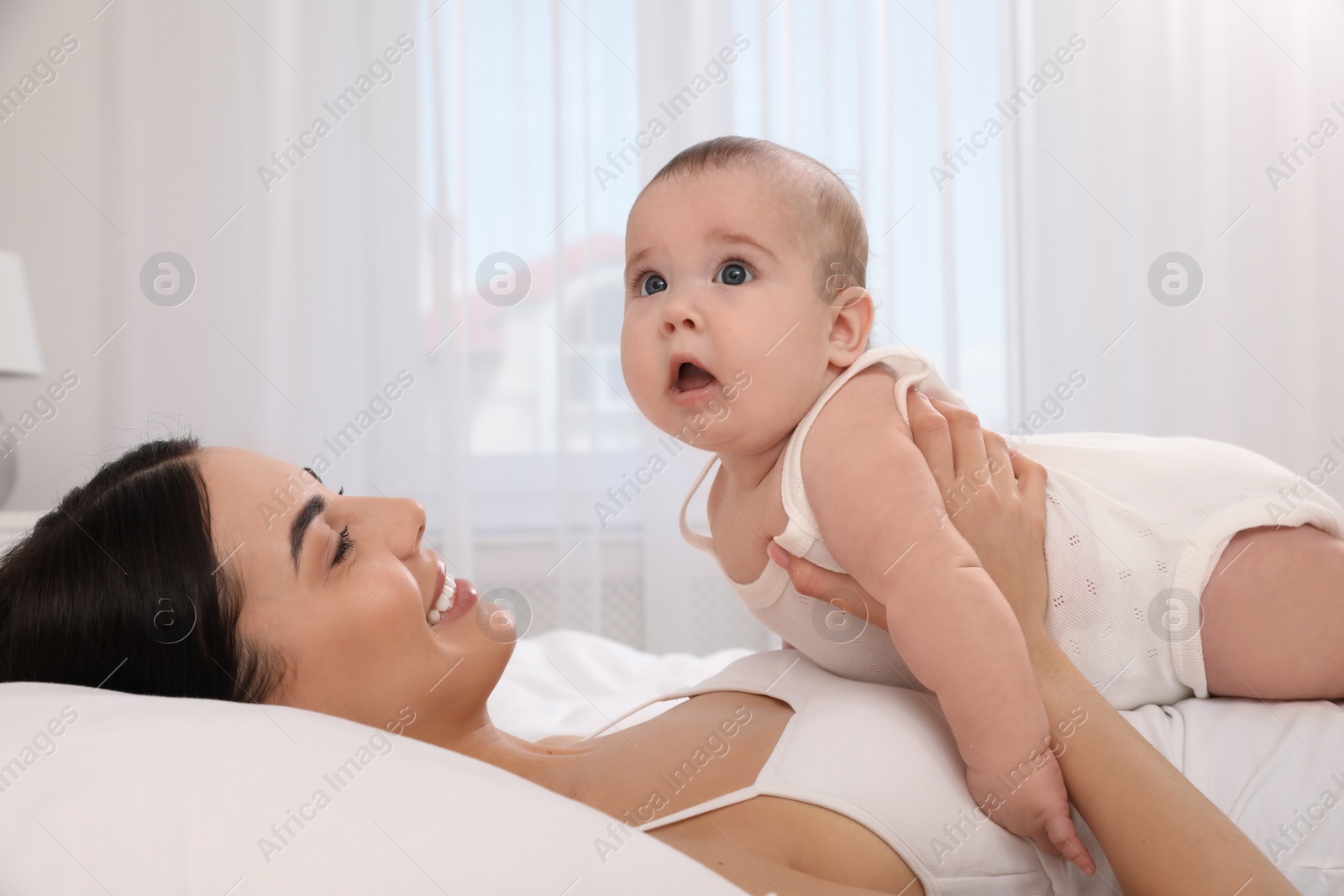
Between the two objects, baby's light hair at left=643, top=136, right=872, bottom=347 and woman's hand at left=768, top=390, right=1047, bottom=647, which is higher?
baby's light hair at left=643, top=136, right=872, bottom=347

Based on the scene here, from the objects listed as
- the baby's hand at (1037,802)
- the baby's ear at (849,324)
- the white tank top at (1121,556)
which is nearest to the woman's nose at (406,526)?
the white tank top at (1121,556)

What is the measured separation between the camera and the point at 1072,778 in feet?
2.82

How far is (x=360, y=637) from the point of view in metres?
0.96

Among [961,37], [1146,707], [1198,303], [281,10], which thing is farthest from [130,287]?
[1198,303]

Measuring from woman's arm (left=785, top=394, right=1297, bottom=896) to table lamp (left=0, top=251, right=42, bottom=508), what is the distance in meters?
2.13

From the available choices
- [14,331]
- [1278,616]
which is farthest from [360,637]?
[14,331]

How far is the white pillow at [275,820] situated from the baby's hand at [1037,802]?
0.35 metres

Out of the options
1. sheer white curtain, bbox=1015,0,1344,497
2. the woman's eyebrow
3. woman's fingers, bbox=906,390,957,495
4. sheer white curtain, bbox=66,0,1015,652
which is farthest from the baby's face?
sheer white curtain, bbox=1015,0,1344,497

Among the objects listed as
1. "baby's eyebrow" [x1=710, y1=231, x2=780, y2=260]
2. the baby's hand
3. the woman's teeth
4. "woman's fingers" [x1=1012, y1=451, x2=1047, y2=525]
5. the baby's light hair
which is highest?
the baby's light hair

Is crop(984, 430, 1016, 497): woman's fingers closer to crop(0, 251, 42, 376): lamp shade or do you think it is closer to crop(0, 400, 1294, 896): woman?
crop(0, 400, 1294, 896): woman

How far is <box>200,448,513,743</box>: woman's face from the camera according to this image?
950 millimetres

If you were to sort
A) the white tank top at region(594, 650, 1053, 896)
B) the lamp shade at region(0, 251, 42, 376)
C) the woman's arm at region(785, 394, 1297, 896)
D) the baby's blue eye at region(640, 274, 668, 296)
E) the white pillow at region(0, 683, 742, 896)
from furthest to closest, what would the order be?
1. the lamp shade at region(0, 251, 42, 376)
2. the baby's blue eye at region(640, 274, 668, 296)
3. the white tank top at region(594, 650, 1053, 896)
4. the woman's arm at region(785, 394, 1297, 896)
5. the white pillow at region(0, 683, 742, 896)

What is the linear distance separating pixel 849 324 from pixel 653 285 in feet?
0.75

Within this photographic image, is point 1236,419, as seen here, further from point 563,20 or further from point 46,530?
point 46,530
